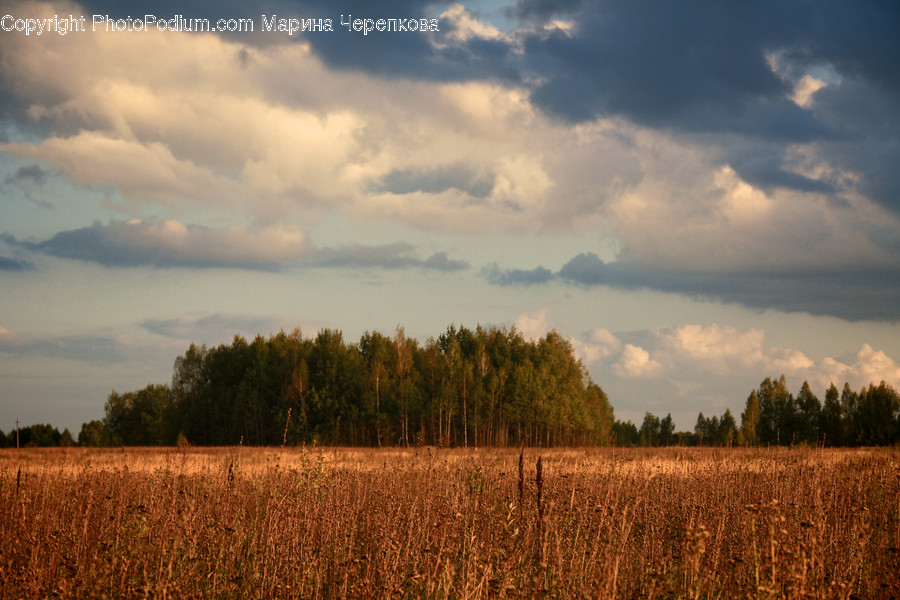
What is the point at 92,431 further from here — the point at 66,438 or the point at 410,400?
the point at 410,400

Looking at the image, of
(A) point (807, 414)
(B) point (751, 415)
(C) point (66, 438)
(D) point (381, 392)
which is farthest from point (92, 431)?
(A) point (807, 414)

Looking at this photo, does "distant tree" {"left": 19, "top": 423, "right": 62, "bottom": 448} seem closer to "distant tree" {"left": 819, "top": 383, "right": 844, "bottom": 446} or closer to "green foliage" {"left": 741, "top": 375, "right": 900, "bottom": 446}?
"green foliage" {"left": 741, "top": 375, "right": 900, "bottom": 446}

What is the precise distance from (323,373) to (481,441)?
15.4 metres

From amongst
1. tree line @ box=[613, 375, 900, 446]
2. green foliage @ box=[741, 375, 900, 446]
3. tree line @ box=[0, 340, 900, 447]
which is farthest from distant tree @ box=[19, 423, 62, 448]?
green foliage @ box=[741, 375, 900, 446]

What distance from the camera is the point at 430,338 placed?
199 feet

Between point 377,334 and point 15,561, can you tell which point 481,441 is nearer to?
point 377,334

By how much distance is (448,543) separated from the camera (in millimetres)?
5625

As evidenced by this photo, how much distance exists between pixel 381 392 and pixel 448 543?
49109 mm

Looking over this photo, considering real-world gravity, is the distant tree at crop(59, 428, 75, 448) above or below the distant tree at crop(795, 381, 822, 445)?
below

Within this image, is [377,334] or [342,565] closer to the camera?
[342,565]

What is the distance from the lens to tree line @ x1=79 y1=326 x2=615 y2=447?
53219 mm

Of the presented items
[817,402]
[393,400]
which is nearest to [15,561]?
[393,400]

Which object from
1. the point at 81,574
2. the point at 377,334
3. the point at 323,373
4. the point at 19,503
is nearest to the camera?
the point at 81,574

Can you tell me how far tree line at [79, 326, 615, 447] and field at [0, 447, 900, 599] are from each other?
126 feet
